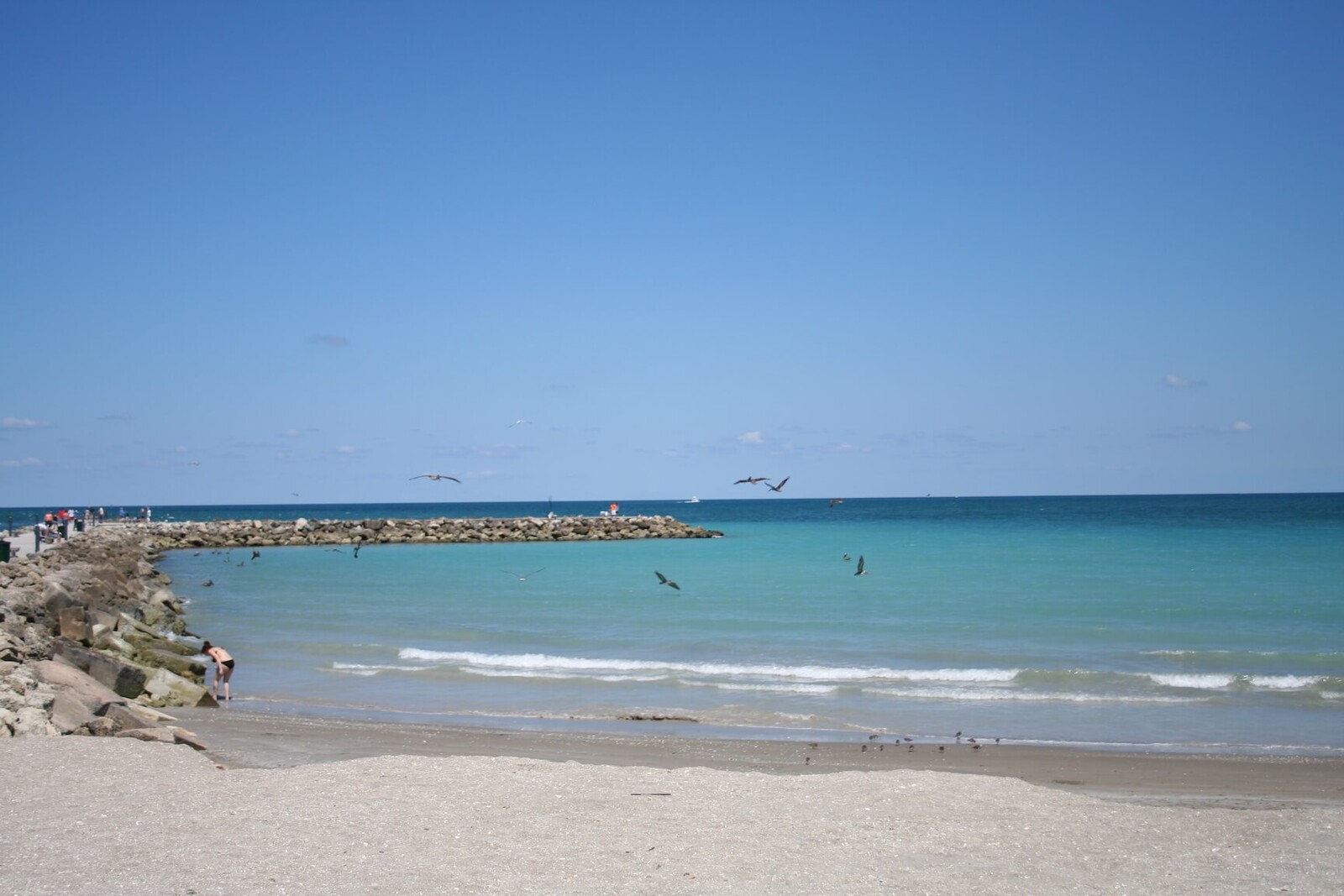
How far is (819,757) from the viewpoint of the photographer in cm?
1183

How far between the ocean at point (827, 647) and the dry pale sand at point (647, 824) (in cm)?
249

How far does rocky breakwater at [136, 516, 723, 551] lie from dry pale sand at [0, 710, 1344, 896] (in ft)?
186

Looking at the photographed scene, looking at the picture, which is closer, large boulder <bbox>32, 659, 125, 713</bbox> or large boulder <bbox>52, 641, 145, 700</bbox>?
large boulder <bbox>32, 659, 125, 713</bbox>

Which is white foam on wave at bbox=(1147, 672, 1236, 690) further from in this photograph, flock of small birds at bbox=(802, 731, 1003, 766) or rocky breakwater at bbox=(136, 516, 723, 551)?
rocky breakwater at bbox=(136, 516, 723, 551)

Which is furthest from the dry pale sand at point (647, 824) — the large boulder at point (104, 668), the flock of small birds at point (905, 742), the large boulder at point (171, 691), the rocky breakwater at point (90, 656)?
the large boulder at point (171, 691)

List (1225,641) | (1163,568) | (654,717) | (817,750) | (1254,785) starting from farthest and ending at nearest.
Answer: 1. (1163,568)
2. (1225,641)
3. (654,717)
4. (817,750)
5. (1254,785)

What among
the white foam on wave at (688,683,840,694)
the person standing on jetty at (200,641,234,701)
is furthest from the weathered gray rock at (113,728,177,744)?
the white foam on wave at (688,683,840,694)

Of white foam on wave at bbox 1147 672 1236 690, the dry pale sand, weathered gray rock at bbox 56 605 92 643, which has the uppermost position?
weathered gray rock at bbox 56 605 92 643

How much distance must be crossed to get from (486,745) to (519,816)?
14.1ft

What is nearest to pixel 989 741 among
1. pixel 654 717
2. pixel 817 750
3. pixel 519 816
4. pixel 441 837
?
pixel 817 750

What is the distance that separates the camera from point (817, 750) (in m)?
12.2

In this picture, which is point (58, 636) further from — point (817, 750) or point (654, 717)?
point (817, 750)

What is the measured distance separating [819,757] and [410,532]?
60.0 m

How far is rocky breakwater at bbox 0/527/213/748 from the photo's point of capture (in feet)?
35.6
